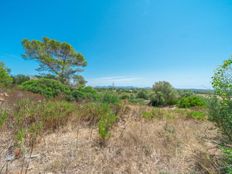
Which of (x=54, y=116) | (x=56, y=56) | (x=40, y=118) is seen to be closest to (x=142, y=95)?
(x=56, y=56)

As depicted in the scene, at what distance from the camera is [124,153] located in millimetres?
2127

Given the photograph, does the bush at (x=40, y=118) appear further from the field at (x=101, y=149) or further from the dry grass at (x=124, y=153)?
the dry grass at (x=124, y=153)

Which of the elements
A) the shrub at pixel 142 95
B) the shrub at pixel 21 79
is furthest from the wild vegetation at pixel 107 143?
the shrub at pixel 142 95

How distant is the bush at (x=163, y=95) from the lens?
906 inches

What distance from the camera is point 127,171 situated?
180 centimetres

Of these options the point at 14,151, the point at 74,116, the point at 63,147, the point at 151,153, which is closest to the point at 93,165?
the point at 63,147

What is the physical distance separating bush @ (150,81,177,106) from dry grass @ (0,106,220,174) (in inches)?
824

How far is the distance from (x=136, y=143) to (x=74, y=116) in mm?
1597

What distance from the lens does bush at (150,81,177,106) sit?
2302cm

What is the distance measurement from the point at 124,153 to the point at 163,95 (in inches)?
888

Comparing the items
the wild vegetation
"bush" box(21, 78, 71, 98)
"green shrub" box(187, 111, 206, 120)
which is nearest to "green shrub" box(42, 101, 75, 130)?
the wild vegetation

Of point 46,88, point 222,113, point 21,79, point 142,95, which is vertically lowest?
point 142,95

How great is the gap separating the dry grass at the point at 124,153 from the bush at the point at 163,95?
68.6ft

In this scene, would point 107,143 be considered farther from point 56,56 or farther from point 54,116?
point 56,56
